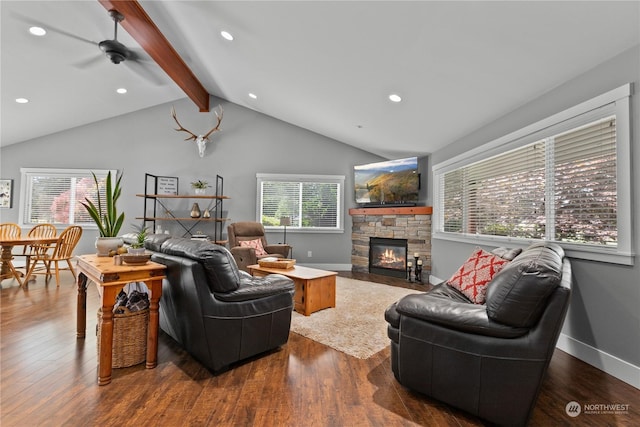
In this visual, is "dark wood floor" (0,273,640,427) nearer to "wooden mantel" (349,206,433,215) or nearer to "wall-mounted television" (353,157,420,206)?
"wooden mantel" (349,206,433,215)

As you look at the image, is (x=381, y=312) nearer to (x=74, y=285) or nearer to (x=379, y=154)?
(x=379, y=154)

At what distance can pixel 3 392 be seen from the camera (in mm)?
1761

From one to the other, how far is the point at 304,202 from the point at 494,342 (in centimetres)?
513

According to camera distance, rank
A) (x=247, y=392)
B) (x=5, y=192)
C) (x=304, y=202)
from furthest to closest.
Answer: (x=304, y=202) < (x=5, y=192) < (x=247, y=392)

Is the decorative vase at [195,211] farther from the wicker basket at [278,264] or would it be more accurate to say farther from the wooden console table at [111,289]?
the wooden console table at [111,289]

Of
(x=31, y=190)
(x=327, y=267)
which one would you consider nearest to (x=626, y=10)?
(x=327, y=267)

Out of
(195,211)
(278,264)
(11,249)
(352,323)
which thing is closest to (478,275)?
(352,323)

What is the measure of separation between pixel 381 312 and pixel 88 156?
6.48 meters

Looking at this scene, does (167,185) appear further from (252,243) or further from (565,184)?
(565,184)

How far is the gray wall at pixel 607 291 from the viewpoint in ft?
6.55

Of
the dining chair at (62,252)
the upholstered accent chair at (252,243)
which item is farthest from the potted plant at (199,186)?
the dining chair at (62,252)

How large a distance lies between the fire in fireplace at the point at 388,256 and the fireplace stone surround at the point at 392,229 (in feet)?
0.33

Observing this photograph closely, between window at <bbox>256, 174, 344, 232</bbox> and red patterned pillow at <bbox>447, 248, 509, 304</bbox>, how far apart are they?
385 cm

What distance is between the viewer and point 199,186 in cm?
588
